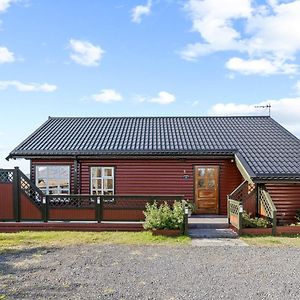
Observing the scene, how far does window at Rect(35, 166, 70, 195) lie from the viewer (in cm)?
1546

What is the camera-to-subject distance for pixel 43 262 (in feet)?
28.2

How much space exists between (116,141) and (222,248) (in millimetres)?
7852

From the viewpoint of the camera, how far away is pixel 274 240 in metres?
11.2

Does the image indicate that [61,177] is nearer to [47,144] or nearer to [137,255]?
[47,144]

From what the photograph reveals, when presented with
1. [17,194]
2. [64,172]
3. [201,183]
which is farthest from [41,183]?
[201,183]

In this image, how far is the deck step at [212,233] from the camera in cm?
1173

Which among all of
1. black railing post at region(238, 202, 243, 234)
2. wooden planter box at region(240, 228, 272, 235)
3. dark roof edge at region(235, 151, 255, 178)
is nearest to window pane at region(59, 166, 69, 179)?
dark roof edge at region(235, 151, 255, 178)

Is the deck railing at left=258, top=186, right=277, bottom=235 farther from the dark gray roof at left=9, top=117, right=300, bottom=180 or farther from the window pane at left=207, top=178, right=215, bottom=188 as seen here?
the window pane at left=207, top=178, right=215, bottom=188

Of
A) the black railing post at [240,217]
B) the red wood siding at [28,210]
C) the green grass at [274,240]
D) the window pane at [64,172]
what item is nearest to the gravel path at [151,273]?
the green grass at [274,240]

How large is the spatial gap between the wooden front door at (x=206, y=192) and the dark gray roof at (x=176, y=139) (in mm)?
1043

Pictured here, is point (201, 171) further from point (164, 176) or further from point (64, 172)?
point (64, 172)

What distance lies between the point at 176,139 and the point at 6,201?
766cm

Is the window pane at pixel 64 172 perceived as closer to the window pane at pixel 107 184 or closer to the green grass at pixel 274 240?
the window pane at pixel 107 184

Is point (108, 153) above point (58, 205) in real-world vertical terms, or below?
above
